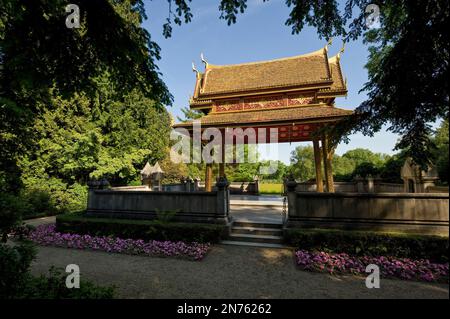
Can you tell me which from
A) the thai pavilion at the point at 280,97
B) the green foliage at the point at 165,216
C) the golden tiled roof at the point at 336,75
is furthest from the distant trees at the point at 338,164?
the green foliage at the point at 165,216

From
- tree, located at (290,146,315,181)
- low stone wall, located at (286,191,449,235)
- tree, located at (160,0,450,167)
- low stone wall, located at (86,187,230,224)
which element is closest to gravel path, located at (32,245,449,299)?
low stone wall, located at (286,191,449,235)

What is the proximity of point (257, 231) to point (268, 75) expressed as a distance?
1125cm

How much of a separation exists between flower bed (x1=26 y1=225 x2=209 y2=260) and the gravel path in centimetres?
30

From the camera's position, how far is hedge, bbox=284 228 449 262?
Answer: 591 centimetres

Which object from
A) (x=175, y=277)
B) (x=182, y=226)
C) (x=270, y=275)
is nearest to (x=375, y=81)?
(x=270, y=275)

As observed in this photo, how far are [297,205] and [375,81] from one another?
5683 mm

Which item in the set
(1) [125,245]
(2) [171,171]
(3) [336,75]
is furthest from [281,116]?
(2) [171,171]

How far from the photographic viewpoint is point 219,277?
5.64 meters

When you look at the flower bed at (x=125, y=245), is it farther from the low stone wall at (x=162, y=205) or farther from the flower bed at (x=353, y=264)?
the flower bed at (x=353, y=264)

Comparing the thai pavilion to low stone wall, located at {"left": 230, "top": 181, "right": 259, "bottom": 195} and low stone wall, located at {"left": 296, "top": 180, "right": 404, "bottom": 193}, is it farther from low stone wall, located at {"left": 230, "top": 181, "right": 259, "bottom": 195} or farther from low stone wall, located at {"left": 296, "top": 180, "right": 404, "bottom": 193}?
low stone wall, located at {"left": 230, "top": 181, "right": 259, "bottom": 195}

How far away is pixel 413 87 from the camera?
1.82 meters

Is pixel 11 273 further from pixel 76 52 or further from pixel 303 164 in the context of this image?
pixel 303 164

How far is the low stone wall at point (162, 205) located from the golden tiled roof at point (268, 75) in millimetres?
8496
